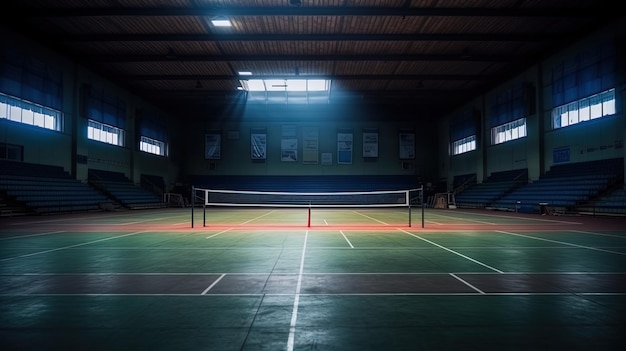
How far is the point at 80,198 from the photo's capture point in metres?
29.3

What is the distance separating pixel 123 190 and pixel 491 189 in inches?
1348

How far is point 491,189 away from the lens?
1438 inches

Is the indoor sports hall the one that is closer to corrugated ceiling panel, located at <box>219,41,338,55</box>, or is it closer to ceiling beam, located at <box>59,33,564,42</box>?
ceiling beam, located at <box>59,33,564,42</box>

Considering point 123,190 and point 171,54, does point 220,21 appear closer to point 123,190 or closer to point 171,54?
point 171,54

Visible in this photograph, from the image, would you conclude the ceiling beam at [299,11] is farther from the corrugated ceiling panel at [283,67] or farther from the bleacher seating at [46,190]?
the bleacher seating at [46,190]

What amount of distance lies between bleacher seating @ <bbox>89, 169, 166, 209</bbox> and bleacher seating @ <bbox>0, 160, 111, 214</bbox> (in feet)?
4.98

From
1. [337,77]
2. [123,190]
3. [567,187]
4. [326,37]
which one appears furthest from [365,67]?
[123,190]

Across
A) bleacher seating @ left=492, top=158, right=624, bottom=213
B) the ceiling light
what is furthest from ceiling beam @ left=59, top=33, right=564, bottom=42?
bleacher seating @ left=492, top=158, right=624, bottom=213

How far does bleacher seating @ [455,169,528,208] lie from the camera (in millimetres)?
33625

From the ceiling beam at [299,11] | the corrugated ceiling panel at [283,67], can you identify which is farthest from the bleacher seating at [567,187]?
the corrugated ceiling panel at [283,67]

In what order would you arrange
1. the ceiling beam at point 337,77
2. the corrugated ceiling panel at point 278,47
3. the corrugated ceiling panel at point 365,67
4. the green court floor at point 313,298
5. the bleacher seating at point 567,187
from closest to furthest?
the green court floor at point 313,298, the bleacher seating at point 567,187, the corrugated ceiling panel at point 278,47, the corrugated ceiling panel at point 365,67, the ceiling beam at point 337,77

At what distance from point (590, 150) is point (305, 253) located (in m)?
25.5

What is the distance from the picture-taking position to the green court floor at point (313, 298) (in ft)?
12.9

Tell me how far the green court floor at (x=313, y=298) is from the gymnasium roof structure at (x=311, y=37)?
15.7 m
